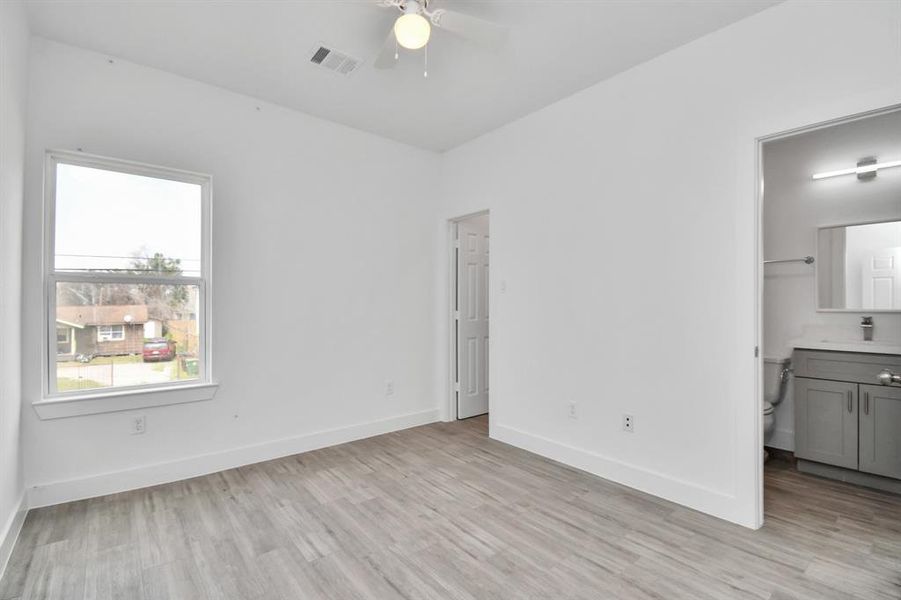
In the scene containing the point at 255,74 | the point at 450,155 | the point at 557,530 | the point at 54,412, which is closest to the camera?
the point at 557,530

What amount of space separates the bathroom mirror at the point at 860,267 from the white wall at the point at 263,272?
3.51m

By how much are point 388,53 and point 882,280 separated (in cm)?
393

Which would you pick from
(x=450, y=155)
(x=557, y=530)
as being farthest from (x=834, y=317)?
(x=450, y=155)

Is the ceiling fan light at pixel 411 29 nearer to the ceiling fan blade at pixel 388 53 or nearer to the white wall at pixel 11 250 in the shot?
the ceiling fan blade at pixel 388 53

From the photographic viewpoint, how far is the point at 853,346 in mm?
3020

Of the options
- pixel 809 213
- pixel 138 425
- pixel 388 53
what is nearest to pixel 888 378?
pixel 809 213

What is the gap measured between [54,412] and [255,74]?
2606 mm

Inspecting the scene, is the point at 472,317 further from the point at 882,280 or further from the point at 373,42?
the point at 882,280

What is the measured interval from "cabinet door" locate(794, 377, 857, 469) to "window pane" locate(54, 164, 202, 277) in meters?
4.72

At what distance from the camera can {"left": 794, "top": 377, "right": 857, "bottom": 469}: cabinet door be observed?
2998 millimetres

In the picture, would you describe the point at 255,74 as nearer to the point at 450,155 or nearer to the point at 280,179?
the point at 280,179

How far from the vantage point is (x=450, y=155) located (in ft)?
15.1

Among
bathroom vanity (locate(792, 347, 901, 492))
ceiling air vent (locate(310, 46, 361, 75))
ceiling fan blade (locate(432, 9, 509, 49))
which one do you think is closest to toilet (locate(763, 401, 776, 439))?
bathroom vanity (locate(792, 347, 901, 492))

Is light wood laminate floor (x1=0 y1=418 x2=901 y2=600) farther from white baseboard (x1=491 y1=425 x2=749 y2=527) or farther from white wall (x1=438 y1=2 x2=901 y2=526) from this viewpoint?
white wall (x1=438 y1=2 x2=901 y2=526)
